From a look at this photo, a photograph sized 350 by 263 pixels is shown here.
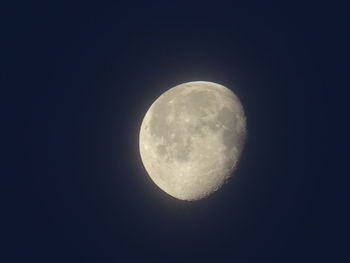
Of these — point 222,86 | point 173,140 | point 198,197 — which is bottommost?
Answer: point 198,197

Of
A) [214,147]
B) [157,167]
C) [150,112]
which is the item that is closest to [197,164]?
[214,147]

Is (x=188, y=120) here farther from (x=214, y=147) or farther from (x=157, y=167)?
(x=157, y=167)

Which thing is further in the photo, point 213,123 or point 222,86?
point 222,86

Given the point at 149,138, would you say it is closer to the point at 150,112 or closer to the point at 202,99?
the point at 150,112

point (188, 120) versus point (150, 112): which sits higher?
point (150, 112)

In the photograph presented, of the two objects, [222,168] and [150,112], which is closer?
[222,168]

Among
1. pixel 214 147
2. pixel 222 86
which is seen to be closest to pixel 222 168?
pixel 214 147
